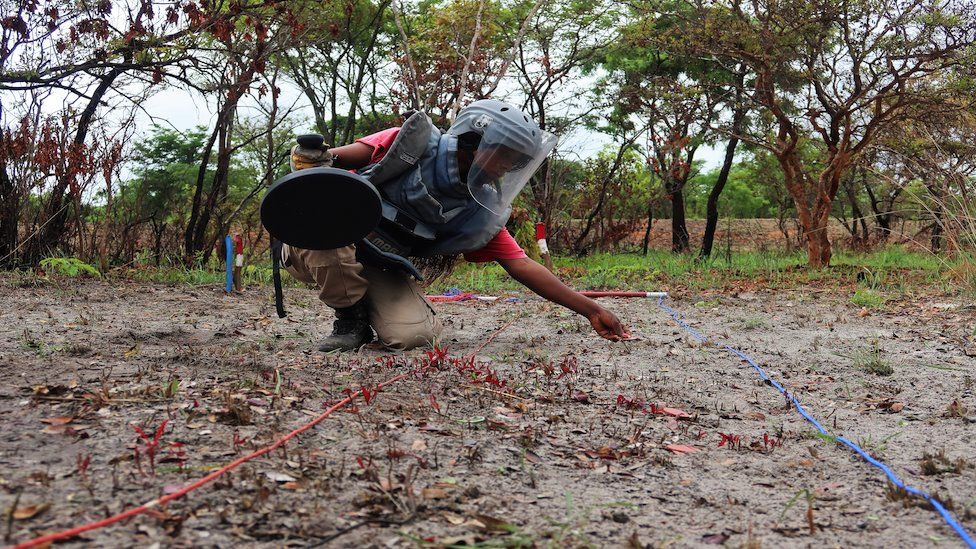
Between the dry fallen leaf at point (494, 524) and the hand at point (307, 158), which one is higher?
the hand at point (307, 158)

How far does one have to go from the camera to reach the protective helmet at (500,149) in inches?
146

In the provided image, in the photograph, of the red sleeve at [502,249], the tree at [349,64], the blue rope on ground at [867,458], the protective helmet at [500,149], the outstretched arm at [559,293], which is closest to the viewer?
the blue rope on ground at [867,458]

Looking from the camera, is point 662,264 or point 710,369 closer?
point 710,369

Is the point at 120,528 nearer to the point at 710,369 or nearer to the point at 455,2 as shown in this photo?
the point at 710,369

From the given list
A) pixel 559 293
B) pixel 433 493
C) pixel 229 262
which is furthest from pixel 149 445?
pixel 229 262

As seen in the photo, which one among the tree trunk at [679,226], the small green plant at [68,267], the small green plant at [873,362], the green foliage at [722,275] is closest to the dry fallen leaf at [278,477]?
the small green plant at [873,362]

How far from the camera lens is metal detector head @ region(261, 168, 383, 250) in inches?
126

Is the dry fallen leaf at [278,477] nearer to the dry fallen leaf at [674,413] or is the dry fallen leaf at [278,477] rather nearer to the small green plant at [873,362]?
the dry fallen leaf at [674,413]

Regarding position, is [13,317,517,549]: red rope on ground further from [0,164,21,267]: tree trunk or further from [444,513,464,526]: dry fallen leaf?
[0,164,21,267]: tree trunk

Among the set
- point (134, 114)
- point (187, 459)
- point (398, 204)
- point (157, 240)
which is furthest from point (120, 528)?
point (157, 240)

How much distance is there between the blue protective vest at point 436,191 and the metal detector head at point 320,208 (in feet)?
1.80

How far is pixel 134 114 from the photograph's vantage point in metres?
7.79

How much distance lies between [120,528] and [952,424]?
2858mm

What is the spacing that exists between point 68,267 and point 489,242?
15.6 ft
